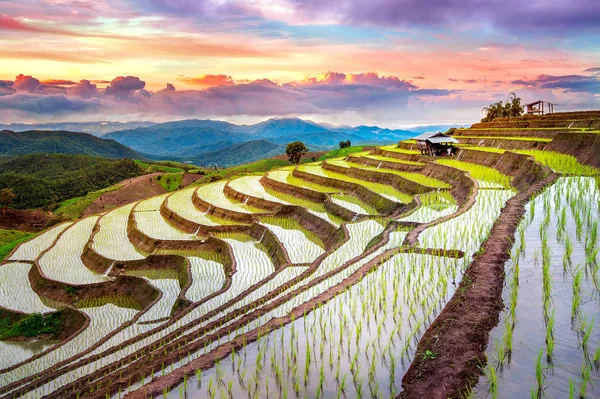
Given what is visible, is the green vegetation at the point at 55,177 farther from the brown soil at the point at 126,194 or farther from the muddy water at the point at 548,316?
the muddy water at the point at 548,316

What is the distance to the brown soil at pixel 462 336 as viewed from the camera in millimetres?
3770

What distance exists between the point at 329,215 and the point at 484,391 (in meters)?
13.3

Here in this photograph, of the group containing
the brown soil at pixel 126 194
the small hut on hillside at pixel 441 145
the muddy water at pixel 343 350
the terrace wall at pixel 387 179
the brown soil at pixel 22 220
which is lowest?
the brown soil at pixel 22 220

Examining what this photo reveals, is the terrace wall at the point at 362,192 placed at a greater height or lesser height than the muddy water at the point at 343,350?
lesser

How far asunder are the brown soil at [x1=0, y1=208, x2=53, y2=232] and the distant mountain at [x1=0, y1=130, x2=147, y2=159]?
108 m

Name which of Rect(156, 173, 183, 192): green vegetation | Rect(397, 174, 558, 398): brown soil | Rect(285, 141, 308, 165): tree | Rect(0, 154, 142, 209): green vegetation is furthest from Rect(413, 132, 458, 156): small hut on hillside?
Rect(0, 154, 142, 209): green vegetation

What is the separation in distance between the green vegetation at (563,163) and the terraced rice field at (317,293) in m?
0.24

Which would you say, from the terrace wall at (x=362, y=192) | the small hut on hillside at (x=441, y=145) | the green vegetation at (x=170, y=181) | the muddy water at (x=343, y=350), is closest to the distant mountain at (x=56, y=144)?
the green vegetation at (x=170, y=181)

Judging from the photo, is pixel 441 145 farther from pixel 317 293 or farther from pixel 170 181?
pixel 170 181

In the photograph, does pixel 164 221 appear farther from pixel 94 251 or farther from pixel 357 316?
pixel 357 316

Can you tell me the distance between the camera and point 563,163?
44.7 ft

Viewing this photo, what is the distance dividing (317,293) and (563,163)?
10264 millimetres

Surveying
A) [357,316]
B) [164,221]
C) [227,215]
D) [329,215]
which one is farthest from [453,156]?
[357,316]

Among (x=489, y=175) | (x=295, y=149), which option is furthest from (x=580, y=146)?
(x=295, y=149)
